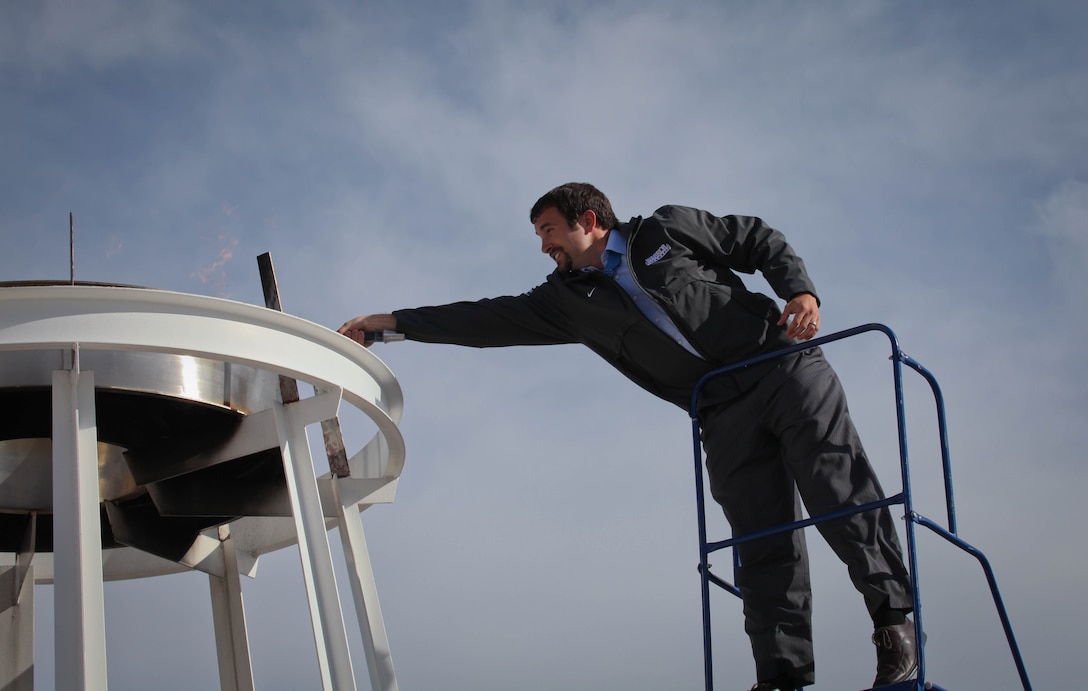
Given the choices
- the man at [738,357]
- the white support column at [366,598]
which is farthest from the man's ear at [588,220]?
the white support column at [366,598]

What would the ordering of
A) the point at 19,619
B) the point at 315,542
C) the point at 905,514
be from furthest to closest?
1. the point at 19,619
2. the point at 315,542
3. the point at 905,514

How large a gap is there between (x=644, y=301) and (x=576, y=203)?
90cm

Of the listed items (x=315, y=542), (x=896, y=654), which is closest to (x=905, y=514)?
(x=896, y=654)

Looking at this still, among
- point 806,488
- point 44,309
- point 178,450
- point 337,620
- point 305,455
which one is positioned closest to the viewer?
point 806,488

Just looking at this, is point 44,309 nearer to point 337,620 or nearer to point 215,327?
point 215,327

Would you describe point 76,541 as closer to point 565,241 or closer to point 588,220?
point 565,241

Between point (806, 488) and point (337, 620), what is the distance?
276 cm

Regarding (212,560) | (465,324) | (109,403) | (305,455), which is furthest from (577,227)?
(212,560)

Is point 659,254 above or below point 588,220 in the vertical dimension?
below

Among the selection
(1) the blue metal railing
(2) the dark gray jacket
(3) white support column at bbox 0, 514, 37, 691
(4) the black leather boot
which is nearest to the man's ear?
(2) the dark gray jacket

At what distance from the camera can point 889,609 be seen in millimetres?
4895

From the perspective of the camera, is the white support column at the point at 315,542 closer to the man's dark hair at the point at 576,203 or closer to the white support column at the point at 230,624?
the man's dark hair at the point at 576,203

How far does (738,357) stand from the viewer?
19.3ft

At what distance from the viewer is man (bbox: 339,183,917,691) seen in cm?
518
